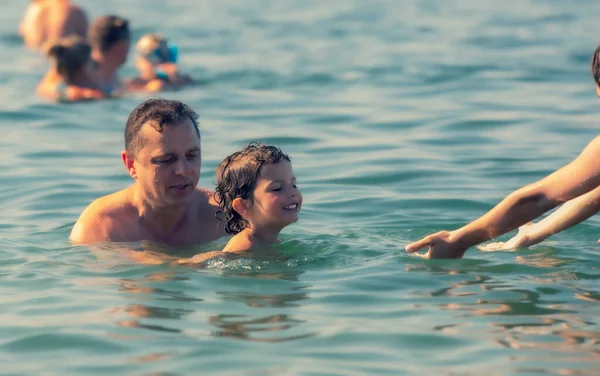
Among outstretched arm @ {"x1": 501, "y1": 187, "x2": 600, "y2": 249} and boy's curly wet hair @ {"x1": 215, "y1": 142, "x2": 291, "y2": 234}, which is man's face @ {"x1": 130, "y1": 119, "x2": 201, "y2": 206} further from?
outstretched arm @ {"x1": 501, "y1": 187, "x2": 600, "y2": 249}

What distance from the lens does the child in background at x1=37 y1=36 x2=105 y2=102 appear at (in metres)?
14.2

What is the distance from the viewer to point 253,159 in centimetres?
689

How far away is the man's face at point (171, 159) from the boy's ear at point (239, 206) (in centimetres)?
27

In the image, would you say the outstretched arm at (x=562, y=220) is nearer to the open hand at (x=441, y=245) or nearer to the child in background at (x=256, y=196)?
the open hand at (x=441, y=245)

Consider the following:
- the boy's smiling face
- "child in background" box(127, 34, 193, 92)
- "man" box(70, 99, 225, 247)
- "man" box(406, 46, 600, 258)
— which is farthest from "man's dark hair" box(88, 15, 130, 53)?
"man" box(406, 46, 600, 258)

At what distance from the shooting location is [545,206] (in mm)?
6332

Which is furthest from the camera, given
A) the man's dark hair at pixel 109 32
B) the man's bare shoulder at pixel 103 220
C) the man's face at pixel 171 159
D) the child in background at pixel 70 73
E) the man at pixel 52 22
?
the man at pixel 52 22

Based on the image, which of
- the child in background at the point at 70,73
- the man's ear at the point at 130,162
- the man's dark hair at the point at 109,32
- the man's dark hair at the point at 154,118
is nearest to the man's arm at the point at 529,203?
the man's dark hair at the point at 154,118

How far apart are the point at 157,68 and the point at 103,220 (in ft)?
26.4

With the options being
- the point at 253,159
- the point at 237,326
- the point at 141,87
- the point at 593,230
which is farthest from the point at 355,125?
the point at 237,326

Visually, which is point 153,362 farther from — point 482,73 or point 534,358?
point 482,73

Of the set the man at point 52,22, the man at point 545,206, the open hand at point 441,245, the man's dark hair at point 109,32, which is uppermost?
the man at point 52,22

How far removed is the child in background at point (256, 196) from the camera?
6.84 metres

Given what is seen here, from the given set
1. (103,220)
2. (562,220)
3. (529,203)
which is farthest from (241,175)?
(562,220)
